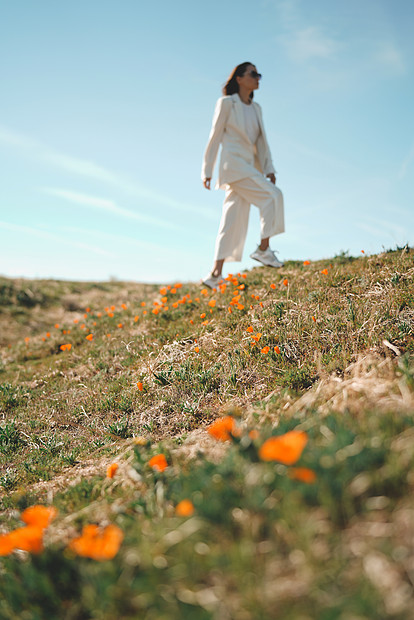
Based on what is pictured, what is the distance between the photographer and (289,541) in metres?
1.48

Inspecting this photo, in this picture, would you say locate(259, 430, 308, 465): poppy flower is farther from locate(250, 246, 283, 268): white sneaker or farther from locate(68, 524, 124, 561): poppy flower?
locate(250, 246, 283, 268): white sneaker

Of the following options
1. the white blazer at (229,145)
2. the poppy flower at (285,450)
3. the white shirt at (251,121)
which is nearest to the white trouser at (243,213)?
the white blazer at (229,145)

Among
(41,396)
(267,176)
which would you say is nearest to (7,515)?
(41,396)

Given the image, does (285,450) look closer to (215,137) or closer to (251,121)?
(215,137)

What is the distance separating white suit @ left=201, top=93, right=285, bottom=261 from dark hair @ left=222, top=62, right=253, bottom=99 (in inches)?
11.6

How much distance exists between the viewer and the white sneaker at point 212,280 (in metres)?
7.68

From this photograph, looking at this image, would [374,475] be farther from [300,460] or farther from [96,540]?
[96,540]

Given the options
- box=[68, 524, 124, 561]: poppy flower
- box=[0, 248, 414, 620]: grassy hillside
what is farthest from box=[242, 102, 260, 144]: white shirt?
box=[68, 524, 124, 561]: poppy flower

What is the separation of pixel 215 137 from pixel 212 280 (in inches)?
98.6

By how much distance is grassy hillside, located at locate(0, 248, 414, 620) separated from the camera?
1.41m

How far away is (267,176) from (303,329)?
4.51 m

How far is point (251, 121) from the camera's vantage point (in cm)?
776

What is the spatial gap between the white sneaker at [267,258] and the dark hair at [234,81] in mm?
2835

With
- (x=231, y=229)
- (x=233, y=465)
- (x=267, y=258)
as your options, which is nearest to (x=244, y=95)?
(x=231, y=229)
